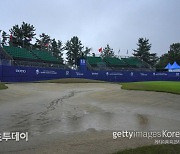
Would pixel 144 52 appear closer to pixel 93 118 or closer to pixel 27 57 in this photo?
pixel 27 57

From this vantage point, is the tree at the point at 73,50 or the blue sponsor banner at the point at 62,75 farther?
the tree at the point at 73,50

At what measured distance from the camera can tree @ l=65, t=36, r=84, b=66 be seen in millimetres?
104619

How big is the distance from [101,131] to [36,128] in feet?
6.45

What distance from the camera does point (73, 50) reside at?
349 ft

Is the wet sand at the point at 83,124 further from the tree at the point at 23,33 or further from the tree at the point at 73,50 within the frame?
the tree at the point at 73,50

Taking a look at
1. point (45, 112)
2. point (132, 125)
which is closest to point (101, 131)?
point (132, 125)

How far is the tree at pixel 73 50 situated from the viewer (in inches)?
4119

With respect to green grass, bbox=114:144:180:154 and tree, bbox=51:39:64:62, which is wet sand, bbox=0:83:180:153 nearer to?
green grass, bbox=114:144:180:154

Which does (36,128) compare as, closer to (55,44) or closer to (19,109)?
(19,109)

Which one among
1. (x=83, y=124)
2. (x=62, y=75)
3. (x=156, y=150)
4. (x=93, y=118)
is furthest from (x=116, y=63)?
(x=156, y=150)

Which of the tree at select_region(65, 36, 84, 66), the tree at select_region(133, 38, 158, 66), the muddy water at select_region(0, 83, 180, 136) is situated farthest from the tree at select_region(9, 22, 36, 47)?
the muddy water at select_region(0, 83, 180, 136)

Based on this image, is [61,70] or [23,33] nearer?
[61,70]

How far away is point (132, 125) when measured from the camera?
8.98m

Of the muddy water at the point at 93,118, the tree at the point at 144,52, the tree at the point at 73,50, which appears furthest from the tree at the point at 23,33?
the muddy water at the point at 93,118
